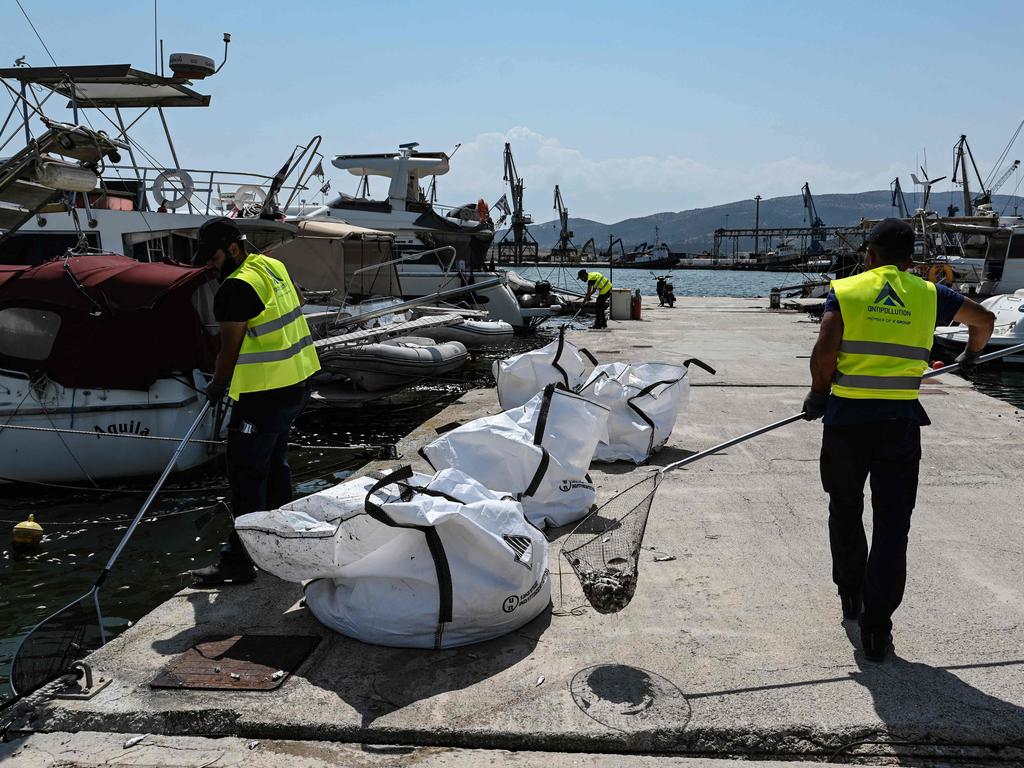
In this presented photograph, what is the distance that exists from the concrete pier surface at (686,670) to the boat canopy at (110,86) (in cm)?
699

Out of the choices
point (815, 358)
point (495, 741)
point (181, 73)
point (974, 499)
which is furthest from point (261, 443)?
point (181, 73)

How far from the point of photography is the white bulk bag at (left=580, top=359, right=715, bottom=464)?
21.8ft

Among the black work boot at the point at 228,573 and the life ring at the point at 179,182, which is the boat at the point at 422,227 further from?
the black work boot at the point at 228,573

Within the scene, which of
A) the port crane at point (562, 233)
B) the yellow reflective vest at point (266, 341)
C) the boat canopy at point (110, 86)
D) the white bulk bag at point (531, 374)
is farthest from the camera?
the port crane at point (562, 233)

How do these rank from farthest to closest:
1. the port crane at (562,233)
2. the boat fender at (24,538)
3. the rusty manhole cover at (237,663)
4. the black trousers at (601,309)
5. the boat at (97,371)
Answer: the port crane at (562,233)
the black trousers at (601,309)
the boat at (97,371)
the boat fender at (24,538)
the rusty manhole cover at (237,663)

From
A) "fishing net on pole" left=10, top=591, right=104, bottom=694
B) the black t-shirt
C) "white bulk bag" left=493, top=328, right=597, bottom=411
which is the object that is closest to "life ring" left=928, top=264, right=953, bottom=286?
"white bulk bag" left=493, top=328, right=597, bottom=411

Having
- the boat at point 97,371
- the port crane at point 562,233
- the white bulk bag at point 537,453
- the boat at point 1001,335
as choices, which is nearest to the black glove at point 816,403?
the white bulk bag at point 537,453

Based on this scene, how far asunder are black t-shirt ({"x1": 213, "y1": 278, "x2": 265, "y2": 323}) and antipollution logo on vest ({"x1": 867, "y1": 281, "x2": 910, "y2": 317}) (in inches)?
114

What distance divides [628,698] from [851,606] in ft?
3.99

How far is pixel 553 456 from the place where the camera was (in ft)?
17.3

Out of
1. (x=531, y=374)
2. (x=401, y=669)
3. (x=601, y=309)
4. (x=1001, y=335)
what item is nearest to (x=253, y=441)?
(x=401, y=669)

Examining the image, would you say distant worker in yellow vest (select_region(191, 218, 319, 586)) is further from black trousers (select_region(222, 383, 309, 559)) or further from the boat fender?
the boat fender

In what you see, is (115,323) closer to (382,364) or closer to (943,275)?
(382,364)

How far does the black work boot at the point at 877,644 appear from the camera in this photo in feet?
10.8
